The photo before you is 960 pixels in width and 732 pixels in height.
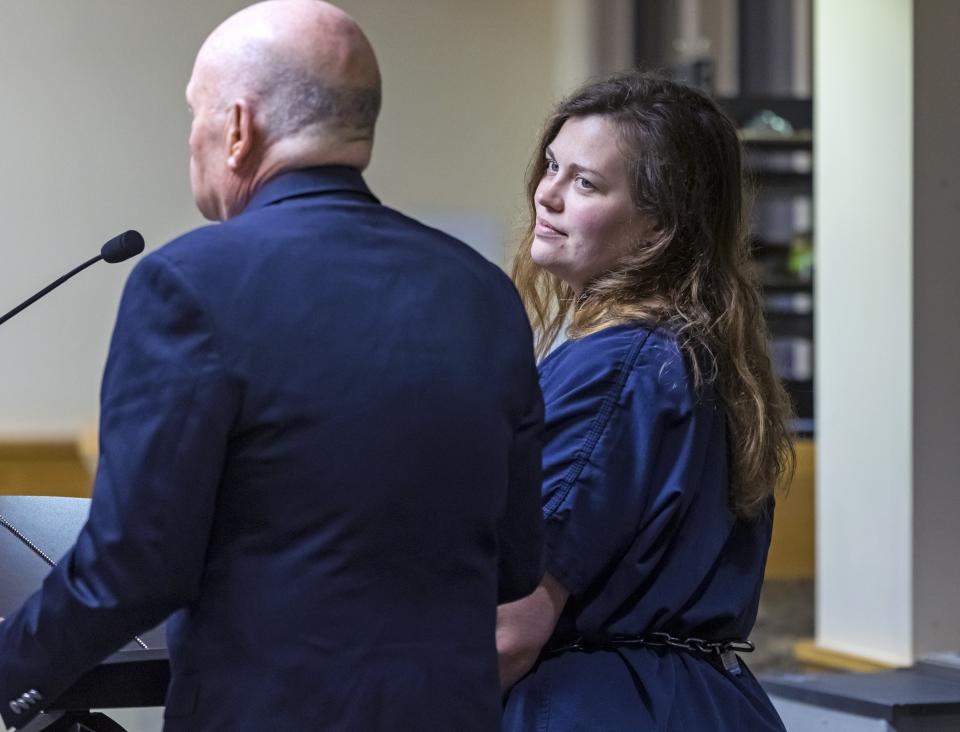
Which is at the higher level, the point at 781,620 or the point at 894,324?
the point at 894,324

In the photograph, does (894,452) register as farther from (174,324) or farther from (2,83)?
(2,83)

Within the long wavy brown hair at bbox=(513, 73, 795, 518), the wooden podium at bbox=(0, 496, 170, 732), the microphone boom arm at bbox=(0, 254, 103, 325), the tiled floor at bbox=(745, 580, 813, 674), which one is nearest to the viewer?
the wooden podium at bbox=(0, 496, 170, 732)

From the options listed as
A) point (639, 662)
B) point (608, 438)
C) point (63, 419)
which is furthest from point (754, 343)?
point (63, 419)

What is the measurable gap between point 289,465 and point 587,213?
58 cm

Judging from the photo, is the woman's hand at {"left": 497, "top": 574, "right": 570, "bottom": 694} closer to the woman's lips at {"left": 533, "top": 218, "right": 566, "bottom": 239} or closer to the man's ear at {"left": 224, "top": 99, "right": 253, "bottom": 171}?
the woman's lips at {"left": 533, "top": 218, "right": 566, "bottom": 239}

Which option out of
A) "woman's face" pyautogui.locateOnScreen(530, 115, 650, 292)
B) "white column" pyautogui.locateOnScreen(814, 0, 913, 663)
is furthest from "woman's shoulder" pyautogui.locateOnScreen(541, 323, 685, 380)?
"white column" pyautogui.locateOnScreen(814, 0, 913, 663)

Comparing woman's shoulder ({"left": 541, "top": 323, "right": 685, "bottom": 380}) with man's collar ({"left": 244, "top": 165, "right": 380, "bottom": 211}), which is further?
woman's shoulder ({"left": 541, "top": 323, "right": 685, "bottom": 380})

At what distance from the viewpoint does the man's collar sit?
117cm

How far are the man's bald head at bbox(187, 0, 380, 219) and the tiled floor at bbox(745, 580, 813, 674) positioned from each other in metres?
3.90

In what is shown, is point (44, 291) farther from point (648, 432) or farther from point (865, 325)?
point (865, 325)

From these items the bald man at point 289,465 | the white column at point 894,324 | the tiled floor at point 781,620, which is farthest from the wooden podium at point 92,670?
the tiled floor at point 781,620

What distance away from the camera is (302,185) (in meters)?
1.18

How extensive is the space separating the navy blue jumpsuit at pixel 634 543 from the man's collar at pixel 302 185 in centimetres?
36

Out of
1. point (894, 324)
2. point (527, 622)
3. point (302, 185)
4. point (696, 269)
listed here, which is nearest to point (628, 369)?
point (696, 269)
